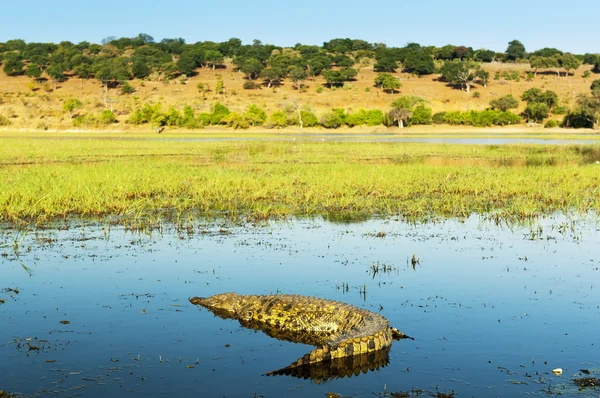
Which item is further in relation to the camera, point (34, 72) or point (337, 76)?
point (34, 72)

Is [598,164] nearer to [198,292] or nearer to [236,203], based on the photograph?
[236,203]

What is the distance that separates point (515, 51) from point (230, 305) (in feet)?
434

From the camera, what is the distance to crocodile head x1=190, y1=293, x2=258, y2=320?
891cm

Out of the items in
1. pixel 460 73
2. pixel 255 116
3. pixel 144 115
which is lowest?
pixel 255 116

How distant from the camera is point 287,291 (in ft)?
33.3

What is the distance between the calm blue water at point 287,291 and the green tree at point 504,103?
7125 centimetres

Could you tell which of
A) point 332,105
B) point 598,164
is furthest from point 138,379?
point 332,105

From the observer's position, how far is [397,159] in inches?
1267

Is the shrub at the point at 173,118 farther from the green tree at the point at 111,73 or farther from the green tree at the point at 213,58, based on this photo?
the green tree at the point at 213,58

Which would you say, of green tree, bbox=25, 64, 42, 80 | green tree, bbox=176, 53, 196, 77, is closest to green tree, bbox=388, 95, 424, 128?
green tree, bbox=176, 53, 196, 77

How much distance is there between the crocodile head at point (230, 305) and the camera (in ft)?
29.2

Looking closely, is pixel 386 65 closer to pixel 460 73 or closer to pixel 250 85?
pixel 460 73

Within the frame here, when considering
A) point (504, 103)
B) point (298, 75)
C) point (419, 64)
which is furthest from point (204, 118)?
point (419, 64)

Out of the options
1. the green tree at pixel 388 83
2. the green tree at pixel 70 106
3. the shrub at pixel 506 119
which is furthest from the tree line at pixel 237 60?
the shrub at pixel 506 119
